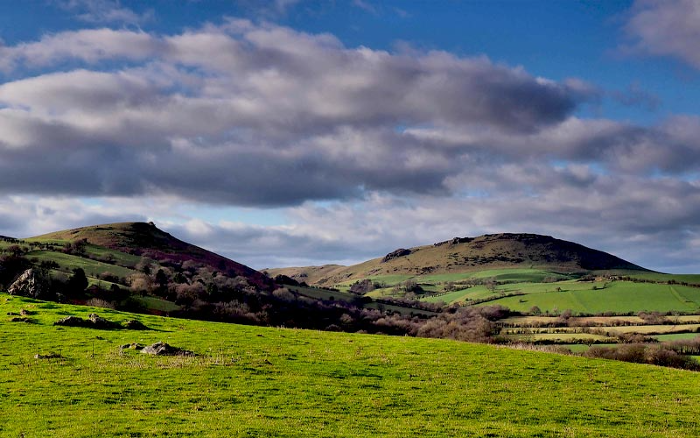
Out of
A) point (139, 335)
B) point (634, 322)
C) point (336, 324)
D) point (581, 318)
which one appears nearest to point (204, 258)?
point (336, 324)

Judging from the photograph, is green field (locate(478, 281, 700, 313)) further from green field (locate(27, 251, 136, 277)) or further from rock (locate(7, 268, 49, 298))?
rock (locate(7, 268, 49, 298))

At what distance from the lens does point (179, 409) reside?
80.0ft

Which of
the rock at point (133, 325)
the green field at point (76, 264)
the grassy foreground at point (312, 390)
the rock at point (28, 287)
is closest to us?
the grassy foreground at point (312, 390)

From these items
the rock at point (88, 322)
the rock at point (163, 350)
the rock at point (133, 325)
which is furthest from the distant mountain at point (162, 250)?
the rock at point (163, 350)

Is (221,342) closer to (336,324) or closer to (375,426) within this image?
(375,426)

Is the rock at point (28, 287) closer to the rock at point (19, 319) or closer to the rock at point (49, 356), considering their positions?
the rock at point (19, 319)

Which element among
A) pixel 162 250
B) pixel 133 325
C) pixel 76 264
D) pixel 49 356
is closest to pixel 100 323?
pixel 133 325

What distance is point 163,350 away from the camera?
34.4 metres

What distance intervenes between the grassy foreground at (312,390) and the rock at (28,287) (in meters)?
13.9

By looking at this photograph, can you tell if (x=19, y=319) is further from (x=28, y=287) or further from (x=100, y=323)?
(x=28, y=287)

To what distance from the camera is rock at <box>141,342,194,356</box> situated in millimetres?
34219

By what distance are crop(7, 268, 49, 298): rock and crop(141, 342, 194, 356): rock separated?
28594mm

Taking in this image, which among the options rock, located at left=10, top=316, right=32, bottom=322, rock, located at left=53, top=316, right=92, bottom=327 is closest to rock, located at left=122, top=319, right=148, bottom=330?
rock, located at left=53, top=316, right=92, bottom=327

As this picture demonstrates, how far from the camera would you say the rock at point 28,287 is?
184 ft
